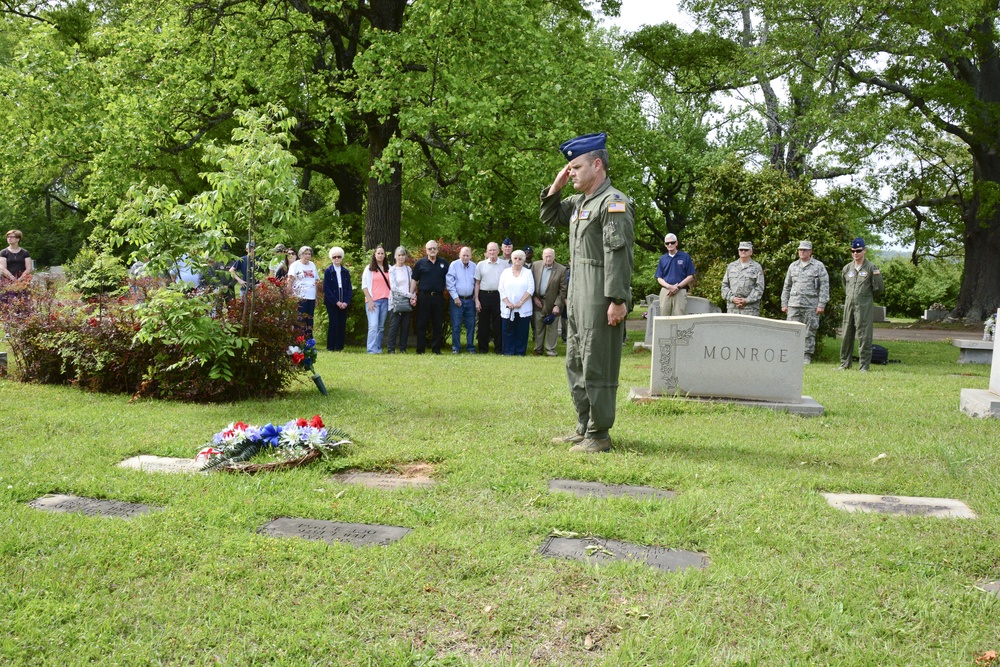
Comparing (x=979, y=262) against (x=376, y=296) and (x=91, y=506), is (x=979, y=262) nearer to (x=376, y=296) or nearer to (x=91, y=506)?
(x=376, y=296)

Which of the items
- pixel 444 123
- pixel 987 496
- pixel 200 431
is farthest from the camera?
pixel 444 123

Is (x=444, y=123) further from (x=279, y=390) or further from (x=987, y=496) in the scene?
(x=987, y=496)

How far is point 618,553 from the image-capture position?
4004 millimetres

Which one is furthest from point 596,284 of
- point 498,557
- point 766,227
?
point 766,227

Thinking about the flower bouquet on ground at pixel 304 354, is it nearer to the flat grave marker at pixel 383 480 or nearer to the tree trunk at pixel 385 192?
the flat grave marker at pixel 383 480

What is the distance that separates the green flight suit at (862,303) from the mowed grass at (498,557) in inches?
246

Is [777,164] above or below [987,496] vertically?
above

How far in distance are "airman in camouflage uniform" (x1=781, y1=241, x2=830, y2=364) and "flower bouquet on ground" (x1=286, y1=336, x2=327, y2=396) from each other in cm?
837

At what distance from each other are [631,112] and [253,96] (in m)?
9.11

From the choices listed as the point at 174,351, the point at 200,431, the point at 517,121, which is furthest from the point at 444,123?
the point at 200,431

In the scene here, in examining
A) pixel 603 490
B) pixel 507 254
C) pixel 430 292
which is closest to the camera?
pixel 603 490

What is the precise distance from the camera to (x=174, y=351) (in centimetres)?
848

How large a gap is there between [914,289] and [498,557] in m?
37.9

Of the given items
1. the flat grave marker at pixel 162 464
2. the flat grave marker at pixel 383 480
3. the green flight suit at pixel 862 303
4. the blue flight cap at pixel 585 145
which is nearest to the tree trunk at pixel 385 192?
the green flight suit at pixel 862 303
